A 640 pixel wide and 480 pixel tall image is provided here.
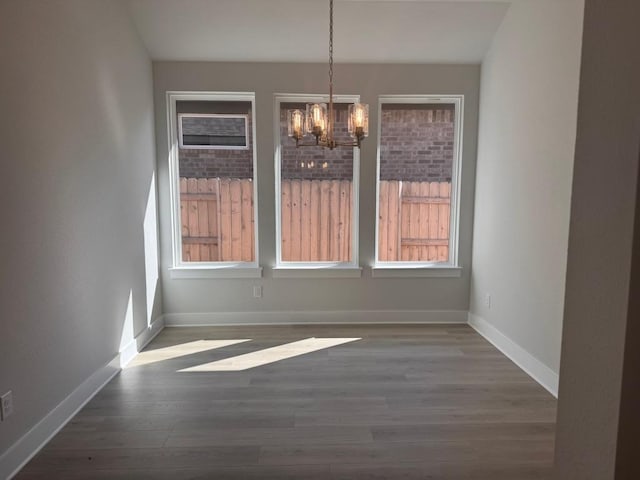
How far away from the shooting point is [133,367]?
2875mm

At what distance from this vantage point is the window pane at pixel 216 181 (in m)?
3.71

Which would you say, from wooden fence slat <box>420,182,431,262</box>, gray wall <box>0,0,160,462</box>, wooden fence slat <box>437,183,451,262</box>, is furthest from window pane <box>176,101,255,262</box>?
wooden fence slat <box>437,183,451,262</box>

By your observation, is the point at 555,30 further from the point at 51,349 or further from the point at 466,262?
the point at 51,349

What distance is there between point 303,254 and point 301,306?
529 mm

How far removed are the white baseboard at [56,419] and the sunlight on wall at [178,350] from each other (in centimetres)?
10

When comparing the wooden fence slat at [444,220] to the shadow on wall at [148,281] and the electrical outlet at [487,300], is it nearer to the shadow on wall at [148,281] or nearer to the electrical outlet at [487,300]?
the electrical outlet at [487,300]

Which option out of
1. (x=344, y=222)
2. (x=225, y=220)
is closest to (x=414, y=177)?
(x=344, y=222)

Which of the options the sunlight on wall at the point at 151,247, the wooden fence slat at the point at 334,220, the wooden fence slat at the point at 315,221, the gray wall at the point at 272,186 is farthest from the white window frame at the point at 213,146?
the wooden fence slat at the point at 334,220

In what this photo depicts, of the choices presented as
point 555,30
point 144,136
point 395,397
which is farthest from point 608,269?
point 144,136

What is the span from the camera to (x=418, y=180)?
12.5ft

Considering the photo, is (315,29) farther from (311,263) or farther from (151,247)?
(151,247)

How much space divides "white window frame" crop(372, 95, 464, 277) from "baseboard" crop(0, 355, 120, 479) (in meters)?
2.47

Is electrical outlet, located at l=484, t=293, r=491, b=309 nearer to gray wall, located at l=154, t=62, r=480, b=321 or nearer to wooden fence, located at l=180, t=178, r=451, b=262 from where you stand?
gray wall, located at l=154, t=62, r=480, b=321

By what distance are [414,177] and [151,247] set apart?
2620mm
